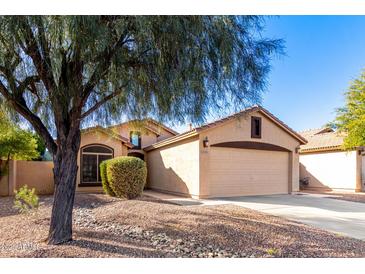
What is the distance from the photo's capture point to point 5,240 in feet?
21.0

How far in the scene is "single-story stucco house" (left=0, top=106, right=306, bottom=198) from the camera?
13.7 metres

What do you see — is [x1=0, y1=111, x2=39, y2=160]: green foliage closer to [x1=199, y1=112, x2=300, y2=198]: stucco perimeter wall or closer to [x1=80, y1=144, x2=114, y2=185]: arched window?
[x1=80, y1=144, x2=114, y2=185]: arched window

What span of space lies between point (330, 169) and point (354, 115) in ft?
15.0

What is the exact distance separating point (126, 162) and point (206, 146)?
3860mm

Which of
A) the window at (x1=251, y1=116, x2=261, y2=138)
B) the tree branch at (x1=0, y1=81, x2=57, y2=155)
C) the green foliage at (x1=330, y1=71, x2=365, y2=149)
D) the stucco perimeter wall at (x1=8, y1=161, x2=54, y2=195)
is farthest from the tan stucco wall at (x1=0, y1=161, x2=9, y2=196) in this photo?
the green foliage at (x1=330, y1=71, x2=365, y2=149)

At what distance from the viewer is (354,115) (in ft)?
56.0

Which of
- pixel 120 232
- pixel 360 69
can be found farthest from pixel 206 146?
pixel 360 69

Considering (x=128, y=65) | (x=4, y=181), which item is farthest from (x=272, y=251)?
(x=4, y=181)

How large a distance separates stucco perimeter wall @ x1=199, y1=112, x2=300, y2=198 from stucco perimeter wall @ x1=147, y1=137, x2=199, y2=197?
1.10 feet

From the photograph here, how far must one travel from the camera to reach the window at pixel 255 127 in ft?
49.6

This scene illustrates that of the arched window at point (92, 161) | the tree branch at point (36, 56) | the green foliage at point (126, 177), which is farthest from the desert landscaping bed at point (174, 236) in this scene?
the arched window at point (92, 161)

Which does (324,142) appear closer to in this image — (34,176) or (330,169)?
(330,169)
